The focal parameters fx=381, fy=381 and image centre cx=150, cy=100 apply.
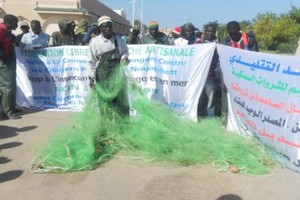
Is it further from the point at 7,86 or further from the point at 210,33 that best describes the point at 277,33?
the point at 7,86

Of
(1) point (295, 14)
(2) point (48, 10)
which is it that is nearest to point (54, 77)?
(2) point (48, 10)

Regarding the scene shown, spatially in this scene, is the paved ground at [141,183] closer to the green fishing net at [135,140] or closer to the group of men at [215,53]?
the green fishing net at [135,140]

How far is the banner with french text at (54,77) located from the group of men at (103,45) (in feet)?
1.11

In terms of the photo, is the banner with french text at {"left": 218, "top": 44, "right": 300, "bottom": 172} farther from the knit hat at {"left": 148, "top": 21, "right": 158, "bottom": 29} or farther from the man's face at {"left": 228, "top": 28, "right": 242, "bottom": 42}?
the knit hat at {"left": 148, "top": 21, "right": 158, "bottom": 29}

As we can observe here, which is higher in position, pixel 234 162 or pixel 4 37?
pixel 4 37

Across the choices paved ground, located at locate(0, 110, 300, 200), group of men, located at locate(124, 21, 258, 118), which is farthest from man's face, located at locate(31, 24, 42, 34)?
paved ground, located at locate(0, 110, 300, 200)

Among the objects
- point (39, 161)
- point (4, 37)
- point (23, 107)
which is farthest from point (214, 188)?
point (23, 107)

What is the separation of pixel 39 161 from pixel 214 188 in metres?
2.48

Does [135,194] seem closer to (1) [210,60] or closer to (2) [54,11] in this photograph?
(1) [210,60]

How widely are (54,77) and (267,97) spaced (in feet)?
17.3

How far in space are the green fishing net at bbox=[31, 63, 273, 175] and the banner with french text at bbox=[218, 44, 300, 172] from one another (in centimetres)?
30

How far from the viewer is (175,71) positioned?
321 inches

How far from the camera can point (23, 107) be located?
30.8 ft

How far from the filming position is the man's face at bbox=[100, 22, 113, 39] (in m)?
6.12
